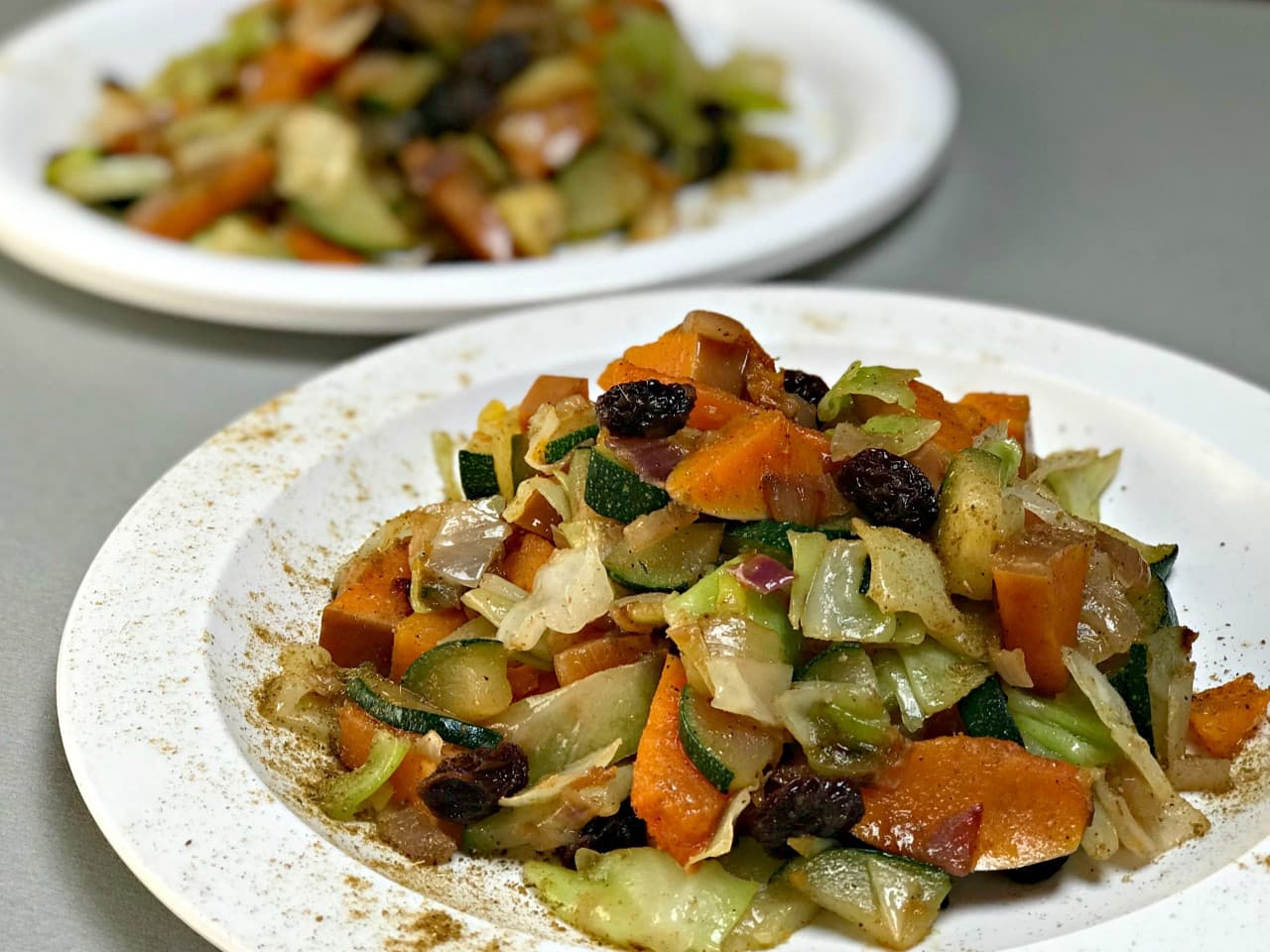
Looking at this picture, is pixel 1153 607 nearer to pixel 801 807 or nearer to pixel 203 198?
pixel 801 807

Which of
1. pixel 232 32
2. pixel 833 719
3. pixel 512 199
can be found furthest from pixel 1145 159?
pixel 833 719

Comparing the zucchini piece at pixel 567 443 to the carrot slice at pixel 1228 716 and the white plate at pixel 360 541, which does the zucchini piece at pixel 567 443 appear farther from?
the carrot slice at pixel 1228 716

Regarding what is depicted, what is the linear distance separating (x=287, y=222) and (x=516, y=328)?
4.63 feet

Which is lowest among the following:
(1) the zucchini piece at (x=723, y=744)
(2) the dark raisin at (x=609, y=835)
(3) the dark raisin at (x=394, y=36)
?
(2) the dark raisin at (x=609, y=835)

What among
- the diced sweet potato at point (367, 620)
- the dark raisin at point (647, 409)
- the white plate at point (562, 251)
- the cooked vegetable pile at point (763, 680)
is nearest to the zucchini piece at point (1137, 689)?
the cooked vegetable pile at point (763, 680)

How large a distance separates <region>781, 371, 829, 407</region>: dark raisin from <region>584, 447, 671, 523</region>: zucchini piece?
34cm

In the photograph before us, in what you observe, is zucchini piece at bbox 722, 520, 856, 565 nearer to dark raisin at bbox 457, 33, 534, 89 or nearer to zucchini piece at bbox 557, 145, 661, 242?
zucchini piece at bbox 557, 145, 661, 242

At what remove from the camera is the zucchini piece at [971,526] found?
1891 mm

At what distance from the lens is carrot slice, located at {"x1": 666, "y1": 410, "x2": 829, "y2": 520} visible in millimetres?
1920

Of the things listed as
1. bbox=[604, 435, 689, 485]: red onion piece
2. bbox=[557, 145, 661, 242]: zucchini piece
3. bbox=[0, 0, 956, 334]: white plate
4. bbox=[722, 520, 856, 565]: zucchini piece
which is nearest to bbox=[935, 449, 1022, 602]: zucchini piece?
bbox=[722, 520, 856, 565]: zucchini piece

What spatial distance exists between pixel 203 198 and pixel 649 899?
8.85ft

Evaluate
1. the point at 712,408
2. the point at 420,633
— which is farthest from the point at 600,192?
the point at 420,633

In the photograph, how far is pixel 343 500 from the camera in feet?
8.17

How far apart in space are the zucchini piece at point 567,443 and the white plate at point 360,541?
48 cm
